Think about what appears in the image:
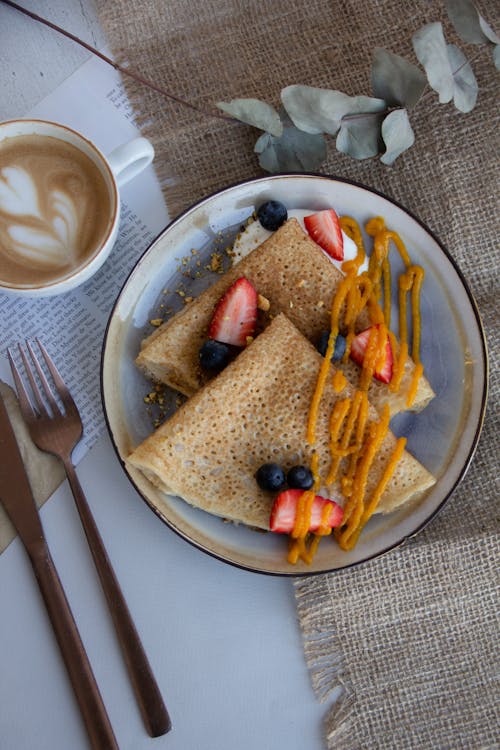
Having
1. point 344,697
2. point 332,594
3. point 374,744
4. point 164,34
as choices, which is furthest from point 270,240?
point 374,744

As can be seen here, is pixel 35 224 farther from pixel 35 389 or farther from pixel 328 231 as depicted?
pixel 328 231

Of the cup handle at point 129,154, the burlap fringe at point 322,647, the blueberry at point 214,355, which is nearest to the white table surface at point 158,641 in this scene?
the burlap fringe at point 322,647

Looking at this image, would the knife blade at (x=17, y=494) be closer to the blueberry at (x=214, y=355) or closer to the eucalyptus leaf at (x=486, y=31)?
the blueberry at (x=214, y=355)

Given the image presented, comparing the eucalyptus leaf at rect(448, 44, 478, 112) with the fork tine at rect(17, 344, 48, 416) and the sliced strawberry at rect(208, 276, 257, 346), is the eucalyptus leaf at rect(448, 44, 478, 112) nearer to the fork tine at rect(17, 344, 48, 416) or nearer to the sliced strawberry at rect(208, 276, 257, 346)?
the sliced strawberry at rect(208, 276, 257, 346)

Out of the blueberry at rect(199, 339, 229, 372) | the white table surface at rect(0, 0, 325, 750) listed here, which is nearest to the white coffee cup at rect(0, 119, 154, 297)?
the blueberry at rect(199, 339, 229, 372)

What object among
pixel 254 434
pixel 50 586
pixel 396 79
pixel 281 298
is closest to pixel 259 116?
pixel 396 79
